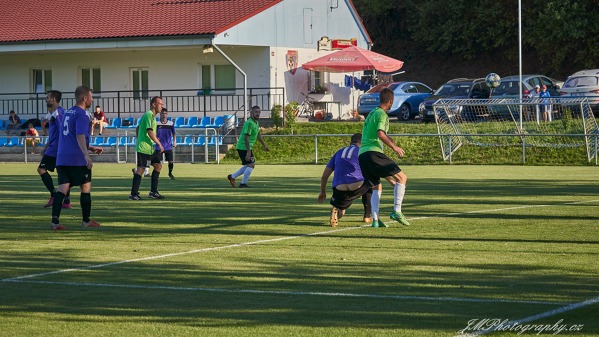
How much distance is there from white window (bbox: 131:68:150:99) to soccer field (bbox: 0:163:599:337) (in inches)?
A: 1088

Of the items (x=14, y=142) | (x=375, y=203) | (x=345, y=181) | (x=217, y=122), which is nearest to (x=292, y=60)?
(x=217, y=122)

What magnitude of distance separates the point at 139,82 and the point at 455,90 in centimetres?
1414

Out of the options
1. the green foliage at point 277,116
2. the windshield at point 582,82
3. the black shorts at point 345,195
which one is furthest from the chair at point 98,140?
the black shorts at point 345,195

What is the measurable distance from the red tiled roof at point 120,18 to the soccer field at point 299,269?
2467 cm

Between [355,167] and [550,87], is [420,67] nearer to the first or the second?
[550,87]

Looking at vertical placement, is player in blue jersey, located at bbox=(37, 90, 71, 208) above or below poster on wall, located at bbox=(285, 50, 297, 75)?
below

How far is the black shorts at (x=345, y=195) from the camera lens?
1447cm

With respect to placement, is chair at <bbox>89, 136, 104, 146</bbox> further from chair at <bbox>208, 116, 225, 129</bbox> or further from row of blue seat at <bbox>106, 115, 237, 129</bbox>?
chair at <bbox>208, 116, 225, 129</bbox>

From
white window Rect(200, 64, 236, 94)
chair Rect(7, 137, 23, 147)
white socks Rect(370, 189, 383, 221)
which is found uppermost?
white window Rect(200, 64, 236, 94)

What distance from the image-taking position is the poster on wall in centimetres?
4525

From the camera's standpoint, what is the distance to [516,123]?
33969 mm

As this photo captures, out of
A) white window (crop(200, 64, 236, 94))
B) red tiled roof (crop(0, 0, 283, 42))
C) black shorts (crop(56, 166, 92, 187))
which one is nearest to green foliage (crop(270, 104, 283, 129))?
white window (crop(200, 64, 236, 94))

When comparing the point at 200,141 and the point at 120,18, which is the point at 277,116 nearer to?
the point at 200,141

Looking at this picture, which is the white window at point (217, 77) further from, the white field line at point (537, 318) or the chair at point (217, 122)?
the white field line at point (537, 318)
